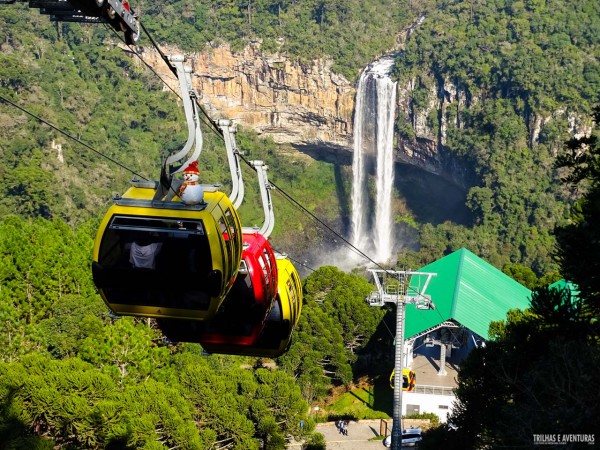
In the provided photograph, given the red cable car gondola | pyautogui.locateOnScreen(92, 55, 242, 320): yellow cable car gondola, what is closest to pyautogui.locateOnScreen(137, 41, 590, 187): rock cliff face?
the red cable car gondola

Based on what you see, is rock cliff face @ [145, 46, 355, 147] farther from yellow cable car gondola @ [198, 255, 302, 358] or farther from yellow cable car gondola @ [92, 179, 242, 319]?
yellow cable car gondola @ [92, 179, 242, 319]

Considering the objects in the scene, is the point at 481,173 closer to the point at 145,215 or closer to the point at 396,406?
the point at 396,406

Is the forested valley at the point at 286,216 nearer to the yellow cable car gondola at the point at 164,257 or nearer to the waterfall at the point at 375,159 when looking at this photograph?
the waterfall at the point at 375,159

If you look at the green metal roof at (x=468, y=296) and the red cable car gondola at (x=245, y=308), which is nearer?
the red cable car gondola at (x=245, y=308)

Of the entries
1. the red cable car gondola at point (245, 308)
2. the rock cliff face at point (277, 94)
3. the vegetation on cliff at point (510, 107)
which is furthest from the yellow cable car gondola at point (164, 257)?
the rock cliff face at point (277, 94)

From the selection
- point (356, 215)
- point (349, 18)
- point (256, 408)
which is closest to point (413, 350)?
point (256, 408)

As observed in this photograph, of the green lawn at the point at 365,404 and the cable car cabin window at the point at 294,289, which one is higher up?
the cable car cabin window at the point at 294,289
